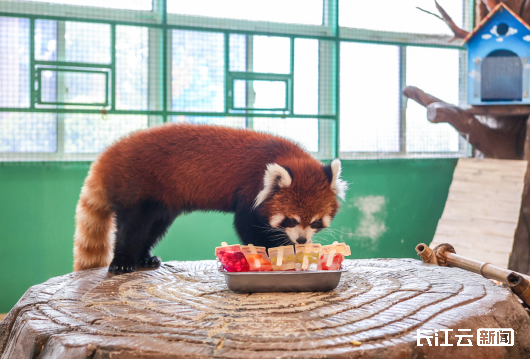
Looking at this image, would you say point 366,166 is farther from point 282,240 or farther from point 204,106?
point 282,240

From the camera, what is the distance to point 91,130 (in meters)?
4.05

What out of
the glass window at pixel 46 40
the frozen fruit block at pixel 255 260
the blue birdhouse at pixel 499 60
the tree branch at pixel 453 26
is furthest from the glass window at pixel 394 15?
the frozen fruit block at pixel 255 260

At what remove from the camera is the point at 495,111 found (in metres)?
4.54

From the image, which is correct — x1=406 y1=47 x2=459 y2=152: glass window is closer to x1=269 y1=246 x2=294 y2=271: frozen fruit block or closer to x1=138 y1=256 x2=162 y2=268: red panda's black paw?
x1=138 y1=256 x2=162 y2=268: red panda's black paw

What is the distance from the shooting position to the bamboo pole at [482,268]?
1865 millimetres

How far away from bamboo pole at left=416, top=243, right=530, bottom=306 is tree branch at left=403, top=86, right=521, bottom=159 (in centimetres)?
221

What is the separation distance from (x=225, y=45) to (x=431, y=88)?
2.25 m

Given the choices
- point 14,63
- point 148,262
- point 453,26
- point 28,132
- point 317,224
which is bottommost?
point 148,262

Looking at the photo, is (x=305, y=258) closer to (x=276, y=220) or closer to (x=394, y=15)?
(x=276, y=220)

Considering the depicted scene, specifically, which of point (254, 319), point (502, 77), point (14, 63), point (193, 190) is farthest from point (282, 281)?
point (502, 77)

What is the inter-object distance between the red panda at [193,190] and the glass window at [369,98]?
2.26 meters

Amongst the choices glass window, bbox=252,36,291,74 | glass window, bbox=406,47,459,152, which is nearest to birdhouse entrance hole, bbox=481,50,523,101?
glass window, bbox=406,47,459,152

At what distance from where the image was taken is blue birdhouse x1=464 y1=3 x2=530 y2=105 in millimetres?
4316

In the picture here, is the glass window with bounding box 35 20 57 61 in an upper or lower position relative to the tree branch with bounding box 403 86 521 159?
upper
